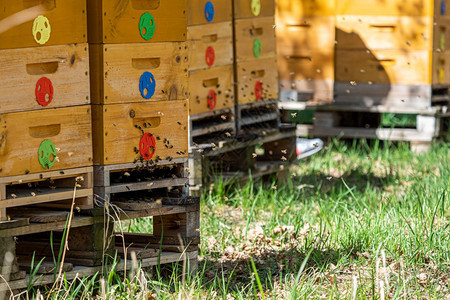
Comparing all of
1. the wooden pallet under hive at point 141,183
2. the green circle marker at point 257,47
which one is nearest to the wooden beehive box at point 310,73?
the green circle marker at point 257,47

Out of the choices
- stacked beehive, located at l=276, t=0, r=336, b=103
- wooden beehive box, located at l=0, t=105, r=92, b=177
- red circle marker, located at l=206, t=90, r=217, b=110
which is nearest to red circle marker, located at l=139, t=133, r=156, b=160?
wooden beehive box, located at l=0, t=105, r=92, b=177

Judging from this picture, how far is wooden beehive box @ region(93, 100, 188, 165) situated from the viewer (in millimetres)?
4430

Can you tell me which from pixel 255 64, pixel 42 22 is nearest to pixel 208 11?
pixel 255 64

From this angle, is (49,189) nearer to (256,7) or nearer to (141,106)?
(141,106)

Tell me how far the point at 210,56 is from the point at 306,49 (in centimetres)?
283

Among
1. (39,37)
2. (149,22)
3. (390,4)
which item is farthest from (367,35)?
(39,37)

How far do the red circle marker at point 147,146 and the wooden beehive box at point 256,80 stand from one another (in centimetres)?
237

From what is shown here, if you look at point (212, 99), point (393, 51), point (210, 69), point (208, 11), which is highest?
point (208, 11)

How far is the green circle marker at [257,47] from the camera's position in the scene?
7094 millimetres

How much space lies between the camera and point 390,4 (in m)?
8.70

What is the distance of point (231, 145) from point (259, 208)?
56 centimetres

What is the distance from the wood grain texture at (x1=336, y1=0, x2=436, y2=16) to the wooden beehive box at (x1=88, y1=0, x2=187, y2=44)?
4.48 m

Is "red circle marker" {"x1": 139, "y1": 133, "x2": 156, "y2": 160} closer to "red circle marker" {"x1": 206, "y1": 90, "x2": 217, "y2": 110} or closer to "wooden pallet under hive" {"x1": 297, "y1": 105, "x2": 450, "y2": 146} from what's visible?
"red circle marker" {"x1": 206, "y1": 90, "x2": 217, "y2": 110}

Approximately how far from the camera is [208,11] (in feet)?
21.2
